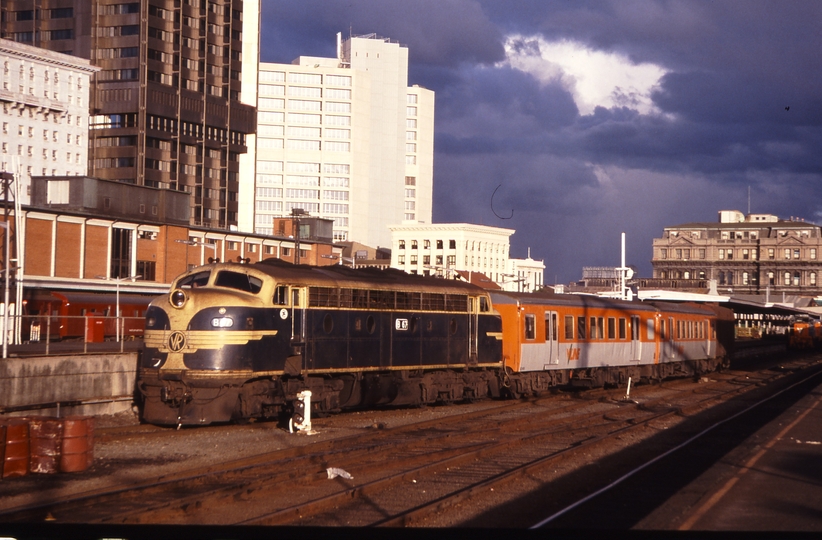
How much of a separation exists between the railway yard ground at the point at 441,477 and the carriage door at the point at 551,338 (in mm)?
6423

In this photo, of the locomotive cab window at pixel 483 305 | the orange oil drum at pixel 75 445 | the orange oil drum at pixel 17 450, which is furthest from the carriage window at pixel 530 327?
the orange oil drum at pixel 17 450

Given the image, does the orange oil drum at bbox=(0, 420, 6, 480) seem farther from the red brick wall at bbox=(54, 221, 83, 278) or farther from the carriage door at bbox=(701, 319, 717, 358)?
the red brick wall at bbox=(54, 221, 83, 278)

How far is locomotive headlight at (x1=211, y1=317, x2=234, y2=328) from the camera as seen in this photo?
2189 centimetres

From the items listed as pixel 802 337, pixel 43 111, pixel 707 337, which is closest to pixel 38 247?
pixel 707 337

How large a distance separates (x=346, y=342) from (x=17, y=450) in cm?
986

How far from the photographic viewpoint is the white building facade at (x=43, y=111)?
420 ft

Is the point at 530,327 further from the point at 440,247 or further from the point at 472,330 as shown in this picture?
the point at 440,247

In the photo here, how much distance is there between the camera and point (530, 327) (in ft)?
109

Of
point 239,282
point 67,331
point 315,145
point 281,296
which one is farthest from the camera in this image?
point 315,145

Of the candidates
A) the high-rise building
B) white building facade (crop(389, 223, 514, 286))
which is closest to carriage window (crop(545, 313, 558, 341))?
the high-rise building

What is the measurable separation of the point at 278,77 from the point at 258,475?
571 ft

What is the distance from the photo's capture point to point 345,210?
603ft

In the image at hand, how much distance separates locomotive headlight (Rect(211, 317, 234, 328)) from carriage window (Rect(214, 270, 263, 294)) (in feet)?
3.23

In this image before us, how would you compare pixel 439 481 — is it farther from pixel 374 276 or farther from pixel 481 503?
pixel 374 276
